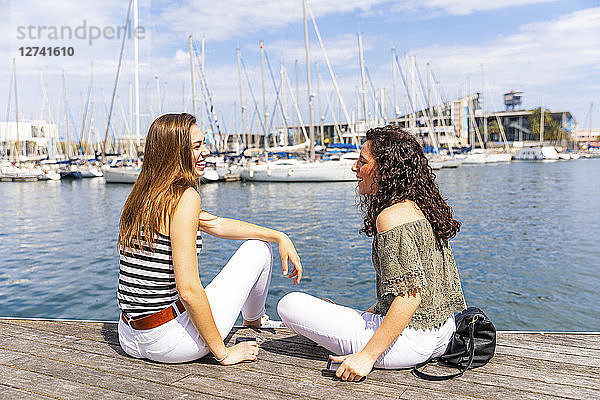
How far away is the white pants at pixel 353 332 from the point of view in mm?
2844

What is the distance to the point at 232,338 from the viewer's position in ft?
11.9

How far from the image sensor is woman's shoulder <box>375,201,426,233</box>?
8.87 feet

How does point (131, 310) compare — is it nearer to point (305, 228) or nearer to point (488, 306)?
point (488, 306)

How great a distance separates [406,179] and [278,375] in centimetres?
126

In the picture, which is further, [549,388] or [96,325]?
[96,325]

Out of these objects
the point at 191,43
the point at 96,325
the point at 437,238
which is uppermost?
the point at 191,43

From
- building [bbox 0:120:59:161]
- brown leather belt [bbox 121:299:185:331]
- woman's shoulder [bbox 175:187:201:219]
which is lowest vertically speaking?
brown leather belt [bbox 121:299:185:331]

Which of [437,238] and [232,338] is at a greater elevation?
[437,238]

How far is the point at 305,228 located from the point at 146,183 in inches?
535

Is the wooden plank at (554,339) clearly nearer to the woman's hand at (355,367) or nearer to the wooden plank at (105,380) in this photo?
the woman's hand at (355,367)

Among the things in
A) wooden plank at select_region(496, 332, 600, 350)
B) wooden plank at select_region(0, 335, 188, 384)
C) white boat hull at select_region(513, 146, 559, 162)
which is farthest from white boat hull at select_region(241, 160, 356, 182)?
white boat hull at select_region(513, 146, 559, 162)

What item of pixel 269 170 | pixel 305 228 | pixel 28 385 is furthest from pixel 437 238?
pixel 269 170

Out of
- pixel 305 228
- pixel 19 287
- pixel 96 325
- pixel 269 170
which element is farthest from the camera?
pixel 269 170

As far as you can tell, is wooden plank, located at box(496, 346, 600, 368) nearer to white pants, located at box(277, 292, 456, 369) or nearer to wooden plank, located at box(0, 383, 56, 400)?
white pants, located at box(277, 292, 456, 369)
